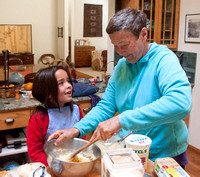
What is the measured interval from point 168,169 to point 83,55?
8301 mm

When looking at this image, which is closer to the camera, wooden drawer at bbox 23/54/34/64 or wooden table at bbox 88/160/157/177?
wooden table at bbox 88/160/157/177

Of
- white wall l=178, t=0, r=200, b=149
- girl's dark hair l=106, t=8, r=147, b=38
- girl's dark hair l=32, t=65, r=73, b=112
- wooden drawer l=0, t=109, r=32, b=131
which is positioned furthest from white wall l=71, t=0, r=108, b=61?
girl's dark hair l=106, t=8, r=147, b=38

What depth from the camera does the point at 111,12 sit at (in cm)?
381

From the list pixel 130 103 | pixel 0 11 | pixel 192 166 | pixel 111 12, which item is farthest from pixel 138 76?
pixel 0 11

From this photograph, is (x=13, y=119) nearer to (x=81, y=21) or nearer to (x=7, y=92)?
(x=7, y=92)

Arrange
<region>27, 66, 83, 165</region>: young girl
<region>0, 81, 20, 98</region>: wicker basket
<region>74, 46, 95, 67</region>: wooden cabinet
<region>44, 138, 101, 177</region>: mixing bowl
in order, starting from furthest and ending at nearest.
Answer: <region>74, 46, 95, 67</region>: wooden cabinet
<region>0, 81, 20, 98</region>: wicker basket
<region>27, 66, 83, 165</region>: young girl
<region>44, 138, 101, 177</region>: mixing bowl

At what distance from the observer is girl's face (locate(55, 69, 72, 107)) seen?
167 cm

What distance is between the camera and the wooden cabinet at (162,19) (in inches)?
146

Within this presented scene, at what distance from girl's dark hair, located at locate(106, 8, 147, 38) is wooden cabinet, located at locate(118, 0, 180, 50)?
2.51 m

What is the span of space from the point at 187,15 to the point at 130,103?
108 inches

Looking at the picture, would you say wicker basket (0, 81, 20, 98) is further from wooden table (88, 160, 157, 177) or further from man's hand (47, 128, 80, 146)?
wooden table (88, 160, 157, 177)

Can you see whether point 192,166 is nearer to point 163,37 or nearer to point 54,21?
point 163,37

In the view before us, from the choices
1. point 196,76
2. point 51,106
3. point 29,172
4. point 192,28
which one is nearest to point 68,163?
point 29,172

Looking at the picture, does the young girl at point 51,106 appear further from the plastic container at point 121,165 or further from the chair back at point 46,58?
the chair back at point 46,58
